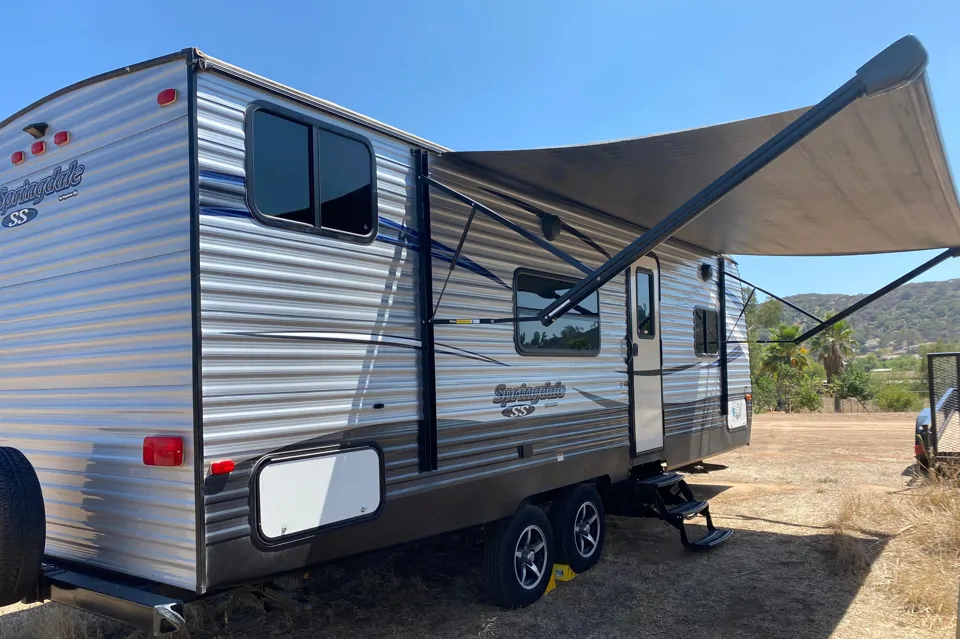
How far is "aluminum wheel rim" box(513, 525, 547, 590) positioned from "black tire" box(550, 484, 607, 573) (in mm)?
294

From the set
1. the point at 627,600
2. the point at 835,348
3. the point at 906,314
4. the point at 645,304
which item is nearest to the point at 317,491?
the point at 627,600

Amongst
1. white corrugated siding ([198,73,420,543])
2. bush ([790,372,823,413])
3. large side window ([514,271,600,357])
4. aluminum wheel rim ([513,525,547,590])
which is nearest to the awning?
large side window ([514,271,600,357])

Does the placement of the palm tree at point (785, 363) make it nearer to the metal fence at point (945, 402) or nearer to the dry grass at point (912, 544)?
the metal fence at point (945, 402)

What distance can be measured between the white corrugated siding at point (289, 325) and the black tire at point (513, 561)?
1076mm

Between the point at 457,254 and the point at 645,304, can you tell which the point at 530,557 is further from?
the point at 645,304

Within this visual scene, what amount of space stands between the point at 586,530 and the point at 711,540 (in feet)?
4.39

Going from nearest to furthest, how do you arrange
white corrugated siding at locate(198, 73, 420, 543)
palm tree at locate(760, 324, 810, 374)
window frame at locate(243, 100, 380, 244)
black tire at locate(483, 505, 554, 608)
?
white corrugated siding at locate(198, 73, 420, 543)
window frame at locate(243, 100, 380, 244)
black tire at locate(483, 505, 554, 608)
palm tree at locate(760, 324, 810, 374)

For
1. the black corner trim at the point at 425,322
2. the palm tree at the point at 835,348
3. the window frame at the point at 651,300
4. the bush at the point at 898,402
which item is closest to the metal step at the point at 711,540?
the window frame at the point at 651,300

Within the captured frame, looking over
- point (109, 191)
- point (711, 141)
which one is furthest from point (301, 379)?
point (711, 141)

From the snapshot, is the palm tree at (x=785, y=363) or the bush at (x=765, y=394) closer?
the bush at (x=765, y=394)

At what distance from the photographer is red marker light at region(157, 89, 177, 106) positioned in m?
3.18

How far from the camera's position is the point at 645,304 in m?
6.84

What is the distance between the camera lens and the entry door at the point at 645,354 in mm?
6445

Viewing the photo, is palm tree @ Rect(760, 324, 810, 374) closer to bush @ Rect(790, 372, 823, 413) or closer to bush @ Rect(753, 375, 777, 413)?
bush @ Rect(790, 372, 823, 413)
